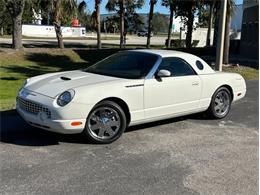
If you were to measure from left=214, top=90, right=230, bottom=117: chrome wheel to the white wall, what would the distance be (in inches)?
2529

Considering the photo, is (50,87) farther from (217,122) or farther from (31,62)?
(31,62)

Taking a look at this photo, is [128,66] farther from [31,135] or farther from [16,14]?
[16,14]

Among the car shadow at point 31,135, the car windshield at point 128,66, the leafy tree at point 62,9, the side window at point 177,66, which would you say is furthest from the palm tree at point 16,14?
the side window at point 177,66

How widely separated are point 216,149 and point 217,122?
1.82m

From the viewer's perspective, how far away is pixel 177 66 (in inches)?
293

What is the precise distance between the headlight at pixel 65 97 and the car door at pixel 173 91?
1235 millimetres

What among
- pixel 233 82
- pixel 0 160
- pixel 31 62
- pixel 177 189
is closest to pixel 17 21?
pixel 31 62

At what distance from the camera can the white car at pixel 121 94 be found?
607 centimetres

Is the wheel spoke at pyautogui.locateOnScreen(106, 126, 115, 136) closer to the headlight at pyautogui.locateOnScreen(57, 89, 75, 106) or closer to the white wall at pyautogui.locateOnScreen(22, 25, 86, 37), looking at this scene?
the headlight at pyautogui.locateOnScreen(57, 89, 75, 106)

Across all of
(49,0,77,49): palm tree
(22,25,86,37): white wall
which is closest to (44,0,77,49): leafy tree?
(49,0,77,49): palm tree

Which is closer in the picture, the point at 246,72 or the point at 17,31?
the point at 246,72

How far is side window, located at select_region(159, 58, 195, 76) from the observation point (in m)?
7.25

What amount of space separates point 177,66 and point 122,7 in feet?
71.4

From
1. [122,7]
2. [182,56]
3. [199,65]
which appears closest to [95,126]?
Answer: [182,56]
